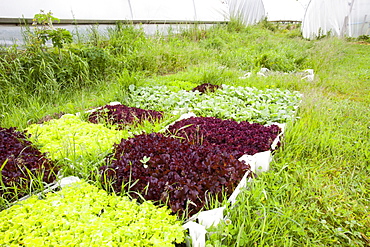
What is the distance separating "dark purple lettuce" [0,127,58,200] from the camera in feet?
5.88

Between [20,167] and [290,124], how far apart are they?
2.69m

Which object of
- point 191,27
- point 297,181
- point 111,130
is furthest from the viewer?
point 191,27

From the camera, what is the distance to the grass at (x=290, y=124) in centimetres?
177

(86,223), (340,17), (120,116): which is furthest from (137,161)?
(340,17)

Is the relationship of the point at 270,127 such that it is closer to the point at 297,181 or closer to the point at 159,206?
the point at 297,181

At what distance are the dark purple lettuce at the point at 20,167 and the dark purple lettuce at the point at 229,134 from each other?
1213mm

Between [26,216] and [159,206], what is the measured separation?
2.59 feet

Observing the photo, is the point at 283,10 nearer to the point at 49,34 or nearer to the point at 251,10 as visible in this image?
the point at 251,10

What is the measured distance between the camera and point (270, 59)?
6.56 m

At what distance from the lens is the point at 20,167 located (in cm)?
191

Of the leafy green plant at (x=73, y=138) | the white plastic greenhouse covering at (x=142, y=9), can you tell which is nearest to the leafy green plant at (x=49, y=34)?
the white plastic greenhouse covering at (x=142, y=9)

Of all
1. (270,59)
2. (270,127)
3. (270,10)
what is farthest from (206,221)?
(270,10)

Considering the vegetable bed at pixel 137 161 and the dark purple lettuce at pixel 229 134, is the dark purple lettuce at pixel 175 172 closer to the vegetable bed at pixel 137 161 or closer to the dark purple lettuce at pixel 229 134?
the vegetable bed at pixel 137 161

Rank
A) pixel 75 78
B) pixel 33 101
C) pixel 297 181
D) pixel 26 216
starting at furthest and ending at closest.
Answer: pixel 75 78 < pixel 33 101 < pixel 297 181 < pixel 26 216
